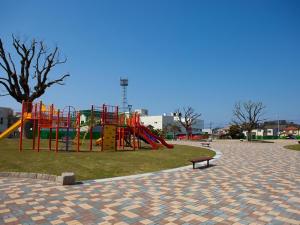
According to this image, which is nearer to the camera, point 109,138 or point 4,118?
point 109,138

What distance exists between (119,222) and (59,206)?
1.99 metres

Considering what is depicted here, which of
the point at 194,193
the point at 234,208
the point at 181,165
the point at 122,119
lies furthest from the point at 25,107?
the point at 234,208

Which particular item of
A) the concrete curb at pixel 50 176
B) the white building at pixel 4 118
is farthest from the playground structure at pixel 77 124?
the white building at pixel 4 118

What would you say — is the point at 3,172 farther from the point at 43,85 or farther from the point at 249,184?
the point at 43,85

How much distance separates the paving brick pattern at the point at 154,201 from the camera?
642cm

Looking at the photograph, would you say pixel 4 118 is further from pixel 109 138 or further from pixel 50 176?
pixel 50 176

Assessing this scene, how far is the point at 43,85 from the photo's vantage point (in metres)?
38.4

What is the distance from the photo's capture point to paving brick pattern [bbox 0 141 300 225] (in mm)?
6418

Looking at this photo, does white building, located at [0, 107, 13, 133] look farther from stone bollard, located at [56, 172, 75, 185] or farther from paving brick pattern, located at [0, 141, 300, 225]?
stone bollard, located at [56, 172, 75, 185]

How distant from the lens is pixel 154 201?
26.0ft

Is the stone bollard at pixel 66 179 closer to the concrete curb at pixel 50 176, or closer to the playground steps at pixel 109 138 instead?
the concrete curb at pixel 50 176

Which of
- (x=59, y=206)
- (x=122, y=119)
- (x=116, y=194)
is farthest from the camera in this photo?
(x=122, y=119)

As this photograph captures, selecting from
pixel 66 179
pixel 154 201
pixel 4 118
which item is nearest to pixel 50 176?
pixel 66 179

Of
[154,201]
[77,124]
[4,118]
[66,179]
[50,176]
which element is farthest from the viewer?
[4,118]
